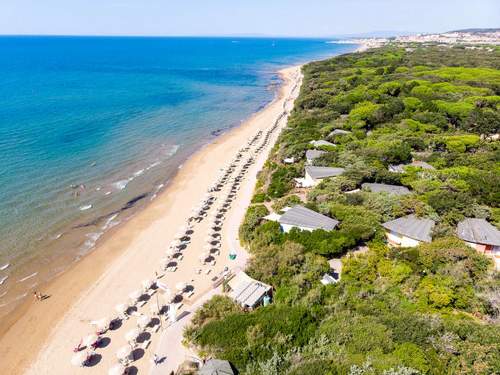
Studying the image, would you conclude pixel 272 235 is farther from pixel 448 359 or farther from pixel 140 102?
pixel 140 102

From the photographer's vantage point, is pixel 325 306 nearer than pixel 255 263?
Yes

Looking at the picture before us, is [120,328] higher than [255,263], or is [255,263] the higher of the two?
[255,263]

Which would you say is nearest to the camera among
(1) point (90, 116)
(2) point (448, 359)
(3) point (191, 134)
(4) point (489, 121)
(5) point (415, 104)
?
(2) point (448, 359)

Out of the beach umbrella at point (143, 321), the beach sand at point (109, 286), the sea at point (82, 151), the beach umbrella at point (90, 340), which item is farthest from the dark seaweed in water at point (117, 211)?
the beach umbrella at point (143, 321)

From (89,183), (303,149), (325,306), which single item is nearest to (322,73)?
(303,149)

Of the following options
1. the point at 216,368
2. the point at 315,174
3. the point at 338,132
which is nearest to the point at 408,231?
the point at 315,174

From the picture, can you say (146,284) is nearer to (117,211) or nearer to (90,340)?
(90,340)

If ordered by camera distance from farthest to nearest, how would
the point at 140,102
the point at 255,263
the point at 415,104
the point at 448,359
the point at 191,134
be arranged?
the point at 140,102, the point at 191,134, the point at 415,104, the point at 255,263, the point at 448,359
